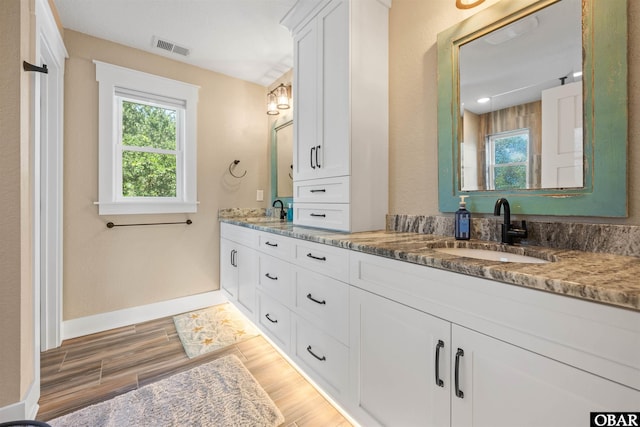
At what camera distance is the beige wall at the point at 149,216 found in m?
2.35

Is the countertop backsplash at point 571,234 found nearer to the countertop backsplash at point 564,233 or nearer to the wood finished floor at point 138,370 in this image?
the countertop backsplash at point 564,233

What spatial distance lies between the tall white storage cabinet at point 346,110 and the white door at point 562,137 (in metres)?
0.86

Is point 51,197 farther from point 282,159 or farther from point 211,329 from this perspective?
point 282,159

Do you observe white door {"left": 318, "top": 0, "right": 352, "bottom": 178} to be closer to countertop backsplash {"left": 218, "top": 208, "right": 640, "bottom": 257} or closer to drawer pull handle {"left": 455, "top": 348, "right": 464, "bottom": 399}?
countertop backsplash {"left": 218, "top": 208, "right": 640, "bottom": 257}

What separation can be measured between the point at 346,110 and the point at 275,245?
1009 mm

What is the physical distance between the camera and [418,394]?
104 cm

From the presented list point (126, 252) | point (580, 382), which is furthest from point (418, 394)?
point (126, 252)

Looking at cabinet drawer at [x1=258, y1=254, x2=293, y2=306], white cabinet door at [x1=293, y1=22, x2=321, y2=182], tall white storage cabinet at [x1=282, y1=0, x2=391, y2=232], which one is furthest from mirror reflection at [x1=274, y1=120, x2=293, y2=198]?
cabinet drawer at [x1=258, y1=254, x2=293, y2=306]

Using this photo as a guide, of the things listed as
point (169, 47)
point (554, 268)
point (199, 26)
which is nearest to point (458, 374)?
point (554, 268)

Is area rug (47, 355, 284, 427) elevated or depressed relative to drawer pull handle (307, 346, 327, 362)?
depressed

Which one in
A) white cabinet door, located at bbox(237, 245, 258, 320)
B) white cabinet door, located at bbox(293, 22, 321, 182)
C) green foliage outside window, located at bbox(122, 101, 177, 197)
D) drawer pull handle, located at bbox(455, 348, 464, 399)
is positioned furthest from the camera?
green foliage outside window, located at bbox(122, 101, 177, 197)

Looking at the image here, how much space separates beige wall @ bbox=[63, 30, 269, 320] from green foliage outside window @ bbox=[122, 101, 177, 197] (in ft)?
0.78

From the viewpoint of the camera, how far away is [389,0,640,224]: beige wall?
5.34 ft
